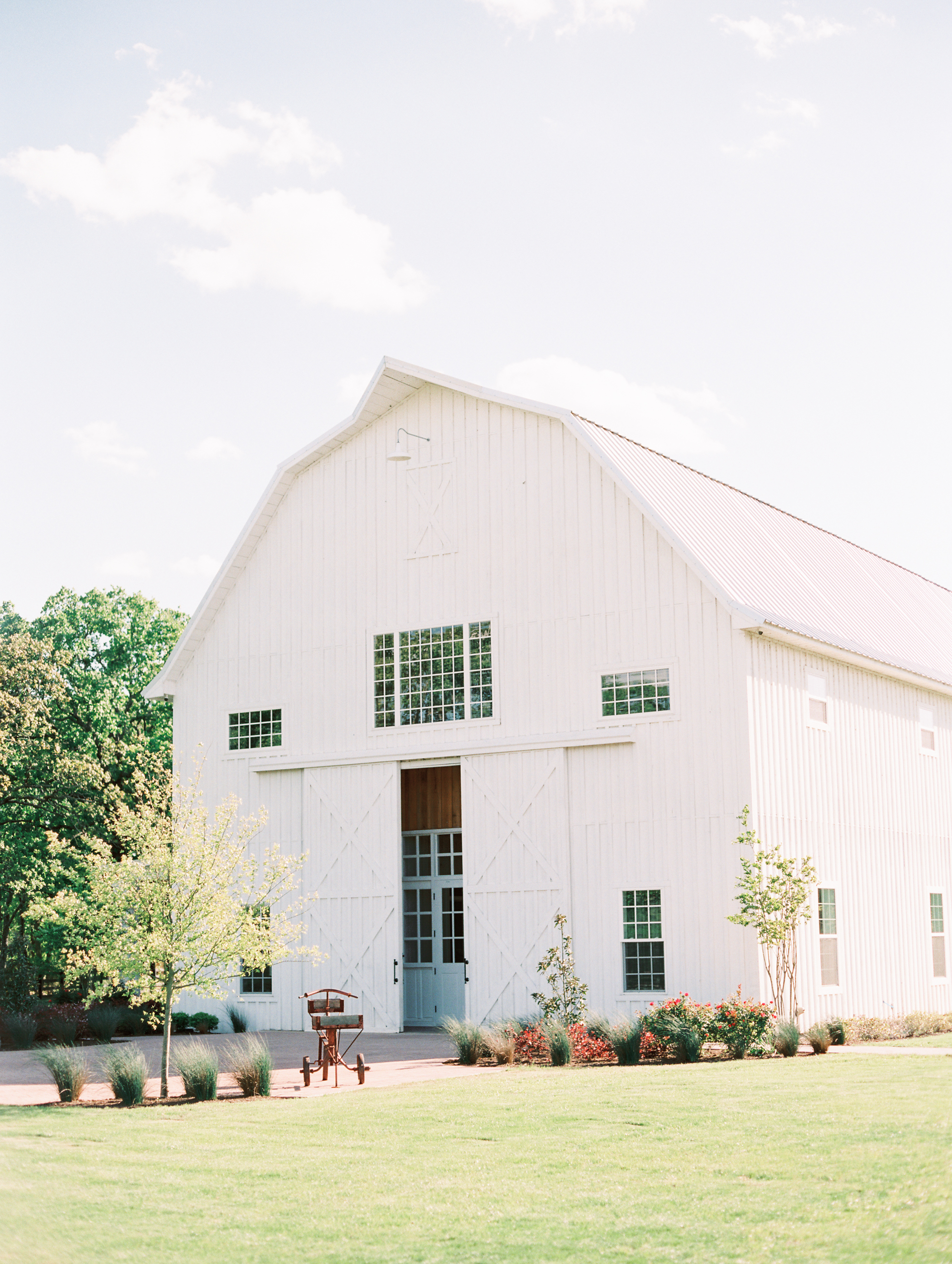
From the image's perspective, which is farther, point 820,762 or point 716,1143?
point 820,762

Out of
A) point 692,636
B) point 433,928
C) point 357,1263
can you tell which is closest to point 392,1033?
point 433,928

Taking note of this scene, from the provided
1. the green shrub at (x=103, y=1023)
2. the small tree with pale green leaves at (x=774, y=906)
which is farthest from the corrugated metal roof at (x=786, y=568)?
the green shrub at (x=103, y=1023)

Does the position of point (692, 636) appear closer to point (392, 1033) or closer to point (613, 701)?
point (613, 701)

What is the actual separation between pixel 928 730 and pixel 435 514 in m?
10.2

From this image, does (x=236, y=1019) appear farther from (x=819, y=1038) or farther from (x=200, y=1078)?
(x=819, y=1038)

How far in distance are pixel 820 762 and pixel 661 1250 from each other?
15.0 metres

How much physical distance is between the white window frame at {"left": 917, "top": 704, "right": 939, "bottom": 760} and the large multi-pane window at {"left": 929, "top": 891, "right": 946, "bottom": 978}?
8.30 feet

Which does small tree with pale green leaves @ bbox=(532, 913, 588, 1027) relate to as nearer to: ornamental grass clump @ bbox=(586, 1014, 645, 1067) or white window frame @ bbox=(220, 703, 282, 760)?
ornamental grass clump @ bbox=(586, 1014, 645, 1067)

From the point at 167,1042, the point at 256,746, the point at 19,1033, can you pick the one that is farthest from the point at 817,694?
the point at 19,1033

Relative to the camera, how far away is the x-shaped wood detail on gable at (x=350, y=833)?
76.5 ft

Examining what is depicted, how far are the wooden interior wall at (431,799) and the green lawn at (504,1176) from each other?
38.4ft

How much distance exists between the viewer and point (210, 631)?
25984 mm

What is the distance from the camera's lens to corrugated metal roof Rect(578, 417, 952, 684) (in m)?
21.7

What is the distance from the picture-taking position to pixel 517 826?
22.0 meters
